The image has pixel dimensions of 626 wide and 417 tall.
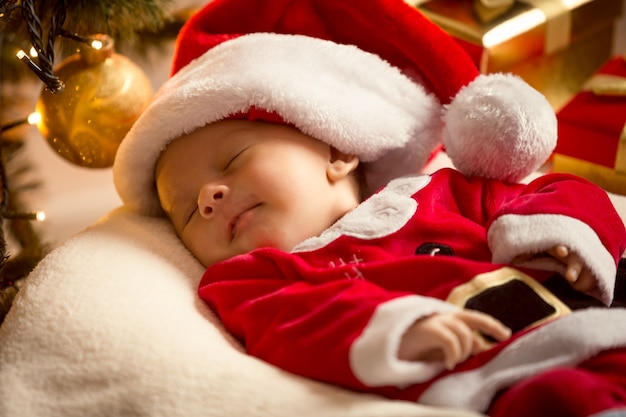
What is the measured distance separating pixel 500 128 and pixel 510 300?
30 centimetres

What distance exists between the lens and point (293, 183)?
3.09 ft

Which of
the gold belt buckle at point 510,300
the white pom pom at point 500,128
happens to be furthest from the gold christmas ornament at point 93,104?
the gold belt buckle at point 510,300

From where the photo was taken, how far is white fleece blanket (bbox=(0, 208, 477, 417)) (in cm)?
71

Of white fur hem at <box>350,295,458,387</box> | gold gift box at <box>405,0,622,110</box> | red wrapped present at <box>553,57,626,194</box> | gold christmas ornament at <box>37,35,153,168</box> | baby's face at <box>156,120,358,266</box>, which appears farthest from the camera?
gold gift box at <box>405,0,622,110</box>

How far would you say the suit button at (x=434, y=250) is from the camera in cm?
87

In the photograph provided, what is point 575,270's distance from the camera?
0.81 m

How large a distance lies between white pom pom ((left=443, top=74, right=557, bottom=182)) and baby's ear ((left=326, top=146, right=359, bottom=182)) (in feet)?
0.49

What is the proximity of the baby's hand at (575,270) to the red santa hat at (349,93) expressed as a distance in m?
0.22

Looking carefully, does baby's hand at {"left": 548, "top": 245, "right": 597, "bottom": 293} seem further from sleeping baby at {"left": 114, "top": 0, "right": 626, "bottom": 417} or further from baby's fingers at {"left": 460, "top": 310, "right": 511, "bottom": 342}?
baby's fingers at {"left": 460, "top": 310, "right": 511, "bottom": 342}

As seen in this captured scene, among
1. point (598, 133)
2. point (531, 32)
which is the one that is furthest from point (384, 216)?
point (531, 32)

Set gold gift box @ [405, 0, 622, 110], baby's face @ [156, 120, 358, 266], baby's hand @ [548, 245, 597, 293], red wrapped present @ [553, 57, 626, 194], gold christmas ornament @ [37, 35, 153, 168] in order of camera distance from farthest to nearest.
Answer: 1. gold gift box @ [405, 0, 622, 110]
2. red wrapped present @ [553, 57, 626, 194]
3. gold christmas ornament @ [37, 35, 153, 168]
4. baby's face @ [156, 120, 358, 266]
5. baby's hand @ [548, 245, 597, 293]

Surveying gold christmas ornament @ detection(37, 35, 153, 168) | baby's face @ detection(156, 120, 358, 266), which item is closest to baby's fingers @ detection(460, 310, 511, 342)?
baby's face @ detection(156, 120, 358, 266)

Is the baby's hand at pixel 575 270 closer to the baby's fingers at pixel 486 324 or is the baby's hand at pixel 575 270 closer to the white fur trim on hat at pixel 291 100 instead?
the baby's fingers at pixel 486 324

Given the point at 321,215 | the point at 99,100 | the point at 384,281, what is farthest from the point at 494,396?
the point at 99,100
